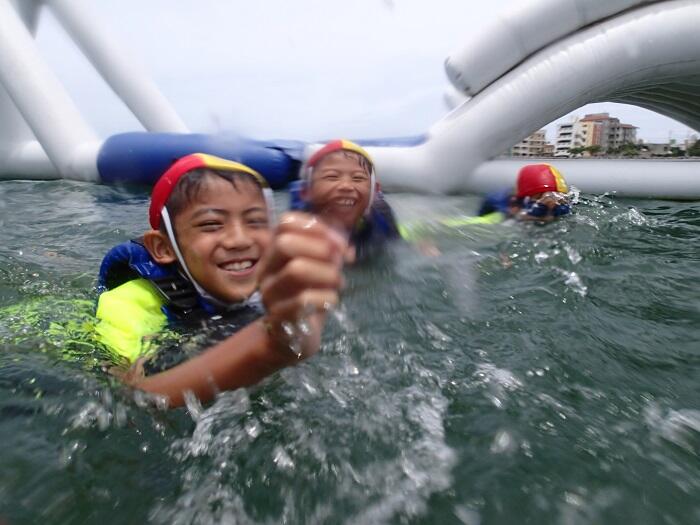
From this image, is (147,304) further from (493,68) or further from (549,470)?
(493,68)

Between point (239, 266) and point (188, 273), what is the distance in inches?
7.8

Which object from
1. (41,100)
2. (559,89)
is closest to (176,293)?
(559,89)

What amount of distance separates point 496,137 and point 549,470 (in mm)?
5196

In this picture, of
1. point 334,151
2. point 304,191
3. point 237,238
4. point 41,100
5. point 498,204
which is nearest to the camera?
point 237,238

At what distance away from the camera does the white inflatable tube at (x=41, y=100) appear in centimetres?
675

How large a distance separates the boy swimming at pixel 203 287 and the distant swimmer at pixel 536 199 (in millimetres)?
3383

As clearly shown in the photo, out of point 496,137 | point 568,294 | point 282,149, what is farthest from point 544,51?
point 568,294

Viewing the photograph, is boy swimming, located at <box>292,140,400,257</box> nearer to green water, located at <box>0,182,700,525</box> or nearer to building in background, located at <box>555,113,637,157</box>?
green water, located at <box>0,182,700,525</box>

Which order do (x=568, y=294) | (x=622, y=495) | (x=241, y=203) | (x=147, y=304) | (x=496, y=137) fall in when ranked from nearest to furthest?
(x=622, y=495), (x=241, y=203), (x=147, y=304), (x=568, y=294), (x=496, y=137)

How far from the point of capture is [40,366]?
183cm

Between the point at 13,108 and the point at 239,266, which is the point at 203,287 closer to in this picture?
the point at 239,266

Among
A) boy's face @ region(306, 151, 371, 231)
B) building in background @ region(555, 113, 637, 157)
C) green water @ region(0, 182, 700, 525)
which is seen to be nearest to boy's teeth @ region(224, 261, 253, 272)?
green water @ region(0, 182, 700, 525)

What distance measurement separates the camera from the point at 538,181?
4691 millimetres

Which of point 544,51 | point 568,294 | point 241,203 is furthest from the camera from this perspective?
point 544,51
